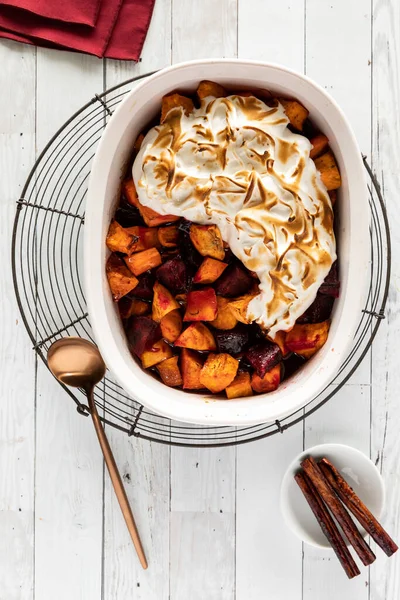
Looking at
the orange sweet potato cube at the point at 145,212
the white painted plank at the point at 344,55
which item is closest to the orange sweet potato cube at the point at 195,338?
the orange sweet potato cube at the point at 145,212

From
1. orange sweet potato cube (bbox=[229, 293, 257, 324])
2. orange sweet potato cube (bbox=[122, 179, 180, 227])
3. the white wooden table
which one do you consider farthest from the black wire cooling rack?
orange sweet potato cube (bbox=[229, 293, 257, 324])

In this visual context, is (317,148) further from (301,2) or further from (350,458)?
(350,458)

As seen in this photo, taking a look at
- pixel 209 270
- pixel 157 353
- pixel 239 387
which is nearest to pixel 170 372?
pixel 157 353

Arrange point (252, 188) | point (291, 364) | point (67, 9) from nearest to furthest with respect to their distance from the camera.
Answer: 1. point (252, 188)
2. point (291, 364)
3. point (67, 9)

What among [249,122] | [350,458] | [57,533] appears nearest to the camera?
[249,122]

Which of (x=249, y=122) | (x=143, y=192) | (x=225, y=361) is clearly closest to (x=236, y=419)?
(x=225, y=361)

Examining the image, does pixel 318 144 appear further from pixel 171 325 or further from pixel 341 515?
pixel 341 515
